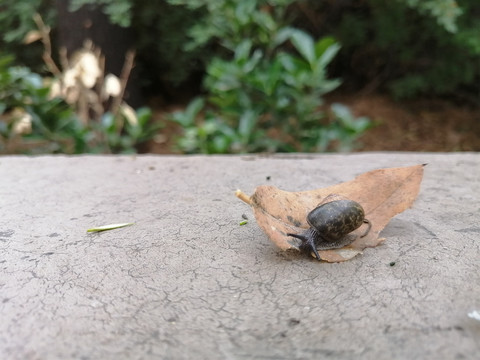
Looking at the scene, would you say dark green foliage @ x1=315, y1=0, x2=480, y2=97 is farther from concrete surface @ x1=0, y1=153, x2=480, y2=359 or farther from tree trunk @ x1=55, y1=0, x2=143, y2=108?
concrete surface @ x1=0, y1=153, x2=480, y2=359

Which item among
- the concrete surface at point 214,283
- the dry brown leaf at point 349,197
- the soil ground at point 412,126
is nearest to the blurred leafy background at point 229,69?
the soil ground at point 412,126

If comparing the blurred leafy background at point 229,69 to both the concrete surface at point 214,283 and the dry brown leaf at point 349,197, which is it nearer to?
the concrete surface at point 214,283

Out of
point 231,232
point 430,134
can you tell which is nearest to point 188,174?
point 231,232

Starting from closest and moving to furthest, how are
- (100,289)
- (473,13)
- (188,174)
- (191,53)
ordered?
(100,289) → (188,174) → (473,13) → (191,53)

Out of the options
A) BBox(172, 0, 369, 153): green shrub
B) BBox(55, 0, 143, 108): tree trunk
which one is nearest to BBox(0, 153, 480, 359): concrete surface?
BBox(172, 0, 369, 153): green shrub

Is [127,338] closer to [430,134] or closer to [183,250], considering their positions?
[183,250]

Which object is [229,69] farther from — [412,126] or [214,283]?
[412,126]

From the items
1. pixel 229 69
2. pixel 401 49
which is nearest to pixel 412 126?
pixel 401 49
